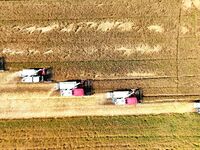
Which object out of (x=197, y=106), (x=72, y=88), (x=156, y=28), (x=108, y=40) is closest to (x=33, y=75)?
(x=72, y=88)

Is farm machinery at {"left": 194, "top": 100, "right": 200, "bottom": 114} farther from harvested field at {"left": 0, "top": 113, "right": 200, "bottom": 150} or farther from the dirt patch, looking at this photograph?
the dirt patch

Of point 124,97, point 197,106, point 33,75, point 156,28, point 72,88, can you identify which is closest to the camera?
point 33,75

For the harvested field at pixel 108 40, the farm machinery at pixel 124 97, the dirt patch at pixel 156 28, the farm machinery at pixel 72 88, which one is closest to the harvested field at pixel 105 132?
the farm machinery at pixel 124 97

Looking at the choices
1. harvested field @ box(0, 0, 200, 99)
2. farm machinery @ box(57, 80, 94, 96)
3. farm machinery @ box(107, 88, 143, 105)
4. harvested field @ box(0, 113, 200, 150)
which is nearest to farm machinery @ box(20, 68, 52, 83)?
harvested field @ box(0, 0, 200, 99)

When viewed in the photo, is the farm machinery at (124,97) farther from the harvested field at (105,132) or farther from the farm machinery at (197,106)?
the farm machinery at (197,106)

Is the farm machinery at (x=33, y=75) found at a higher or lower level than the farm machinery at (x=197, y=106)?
higher

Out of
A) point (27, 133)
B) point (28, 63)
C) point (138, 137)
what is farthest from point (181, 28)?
point (27, 133)

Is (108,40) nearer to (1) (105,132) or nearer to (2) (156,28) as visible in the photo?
(2) (156,28)
